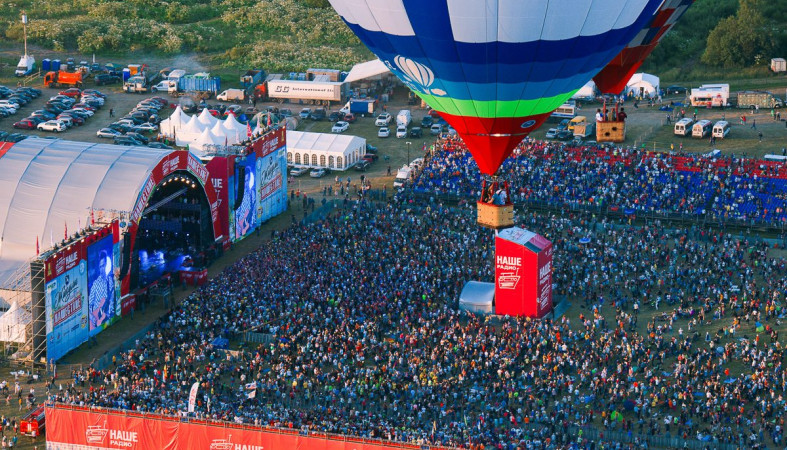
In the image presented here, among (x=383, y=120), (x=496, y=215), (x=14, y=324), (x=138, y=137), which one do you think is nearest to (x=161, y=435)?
(x=14, y=324)

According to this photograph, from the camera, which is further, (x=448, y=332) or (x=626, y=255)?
(x=626, y=255)

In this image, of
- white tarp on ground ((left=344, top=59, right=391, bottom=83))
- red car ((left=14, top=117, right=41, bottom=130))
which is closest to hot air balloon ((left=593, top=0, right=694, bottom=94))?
white tarp on ground ((left=344, top=59, right=391, bottom=83))

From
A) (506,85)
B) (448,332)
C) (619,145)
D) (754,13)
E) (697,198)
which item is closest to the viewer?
(506,85)

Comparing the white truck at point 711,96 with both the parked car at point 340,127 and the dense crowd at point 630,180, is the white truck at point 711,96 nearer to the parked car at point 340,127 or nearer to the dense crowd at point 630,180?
the dense crowd at point 630,180

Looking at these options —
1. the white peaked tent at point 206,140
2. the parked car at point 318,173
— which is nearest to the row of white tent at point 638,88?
the parked car at point 318,173

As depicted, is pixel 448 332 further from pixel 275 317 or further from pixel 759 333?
pixel 759 333

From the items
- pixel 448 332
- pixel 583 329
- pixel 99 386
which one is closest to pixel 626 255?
pixel 583 329
